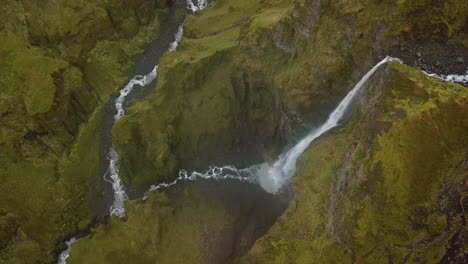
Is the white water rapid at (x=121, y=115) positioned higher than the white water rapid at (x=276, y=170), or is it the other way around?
the white water rapid at (x=121, y=115)

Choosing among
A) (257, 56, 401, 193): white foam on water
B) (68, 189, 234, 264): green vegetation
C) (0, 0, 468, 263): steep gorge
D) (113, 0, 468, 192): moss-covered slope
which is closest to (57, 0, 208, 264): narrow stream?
(0, 0, 468, 263): steep gorge

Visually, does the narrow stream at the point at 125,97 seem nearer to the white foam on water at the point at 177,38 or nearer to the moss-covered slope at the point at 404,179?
the white foam on water at the point at 177,38

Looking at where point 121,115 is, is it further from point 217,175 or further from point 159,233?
point 159,233

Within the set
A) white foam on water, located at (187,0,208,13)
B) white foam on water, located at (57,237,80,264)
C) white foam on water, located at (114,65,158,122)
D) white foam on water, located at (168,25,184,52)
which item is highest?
white foam on water, located at (187,0,208,13)

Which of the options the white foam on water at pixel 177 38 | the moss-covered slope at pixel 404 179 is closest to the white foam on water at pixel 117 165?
the white foam on water at pixel 177 38

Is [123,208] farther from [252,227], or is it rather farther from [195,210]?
[252,227]

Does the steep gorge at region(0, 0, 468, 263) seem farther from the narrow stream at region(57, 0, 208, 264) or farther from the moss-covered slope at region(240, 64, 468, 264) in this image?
the narrow stream at region(57, 0, 208, 264)

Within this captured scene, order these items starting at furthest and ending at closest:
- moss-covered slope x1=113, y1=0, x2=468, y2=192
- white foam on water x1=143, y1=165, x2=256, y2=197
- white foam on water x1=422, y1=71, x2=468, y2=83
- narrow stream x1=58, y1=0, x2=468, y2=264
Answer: white foam on water x1=143, y1=165, x2=256, y2=197, moss-covered slope x1=113, y1=0, x2=468, y2=192, narrow stream x1=58, y1=0, x2=468, y2=264, white foam on water x1=422, y1=71, x2=468, y2=83

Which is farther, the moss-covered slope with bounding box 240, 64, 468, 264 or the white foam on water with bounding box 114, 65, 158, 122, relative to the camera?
the white foam on water with bounding box 114, 65, 158, 122
